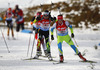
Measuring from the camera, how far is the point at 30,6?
133 ft

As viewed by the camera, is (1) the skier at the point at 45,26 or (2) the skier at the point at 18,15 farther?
(2) the skier at the point at 18,15

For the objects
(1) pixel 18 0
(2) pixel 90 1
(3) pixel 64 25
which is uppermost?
(2) pixel 90 1

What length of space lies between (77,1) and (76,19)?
7822 millimetres

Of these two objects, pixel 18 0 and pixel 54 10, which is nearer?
pixel 18 0

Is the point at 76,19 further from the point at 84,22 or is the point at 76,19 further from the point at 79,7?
the point at 79,7

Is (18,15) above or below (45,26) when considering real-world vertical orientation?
above

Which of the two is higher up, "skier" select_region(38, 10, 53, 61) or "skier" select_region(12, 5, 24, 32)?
"skier" select_region(12, 5, 24, 32)

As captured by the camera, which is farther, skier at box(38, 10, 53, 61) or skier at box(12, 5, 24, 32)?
skier at box(12, 5, 24, 32)

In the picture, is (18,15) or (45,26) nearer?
(45,26)

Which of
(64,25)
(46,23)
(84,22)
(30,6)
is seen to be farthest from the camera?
(30,6)

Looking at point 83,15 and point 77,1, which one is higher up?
point 77,1

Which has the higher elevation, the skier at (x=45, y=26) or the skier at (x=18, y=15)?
the skier at (x=18, y=15)

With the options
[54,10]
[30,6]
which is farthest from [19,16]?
[30,6]

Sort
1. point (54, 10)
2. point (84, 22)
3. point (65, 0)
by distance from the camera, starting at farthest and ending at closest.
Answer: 1. point (65, 0)
2. point (54, 10)
3. point (84, 22)
